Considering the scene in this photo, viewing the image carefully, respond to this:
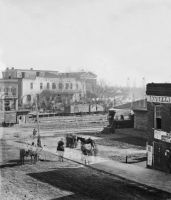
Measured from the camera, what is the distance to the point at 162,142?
73.5 feet

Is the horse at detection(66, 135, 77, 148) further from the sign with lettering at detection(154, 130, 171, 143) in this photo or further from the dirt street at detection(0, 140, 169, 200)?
the sign with lettering at detection(154, 130, 171, 143)

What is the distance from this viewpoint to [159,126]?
2353 cm

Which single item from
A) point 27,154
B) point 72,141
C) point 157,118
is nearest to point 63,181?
point 27,154

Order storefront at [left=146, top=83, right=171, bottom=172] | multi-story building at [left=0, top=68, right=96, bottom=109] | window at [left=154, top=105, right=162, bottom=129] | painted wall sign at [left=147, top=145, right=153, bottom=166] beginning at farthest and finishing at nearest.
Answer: multi-story building at [left=0, top=68, right=96, bottom=109] < window at [left=154, top=105, right=162, bottom=129] < painted wall sign at [left=147, top=145, right=153, bottom=166] < storefront at [left=146, top=83, right=171, bottom=172]

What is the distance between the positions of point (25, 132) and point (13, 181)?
80.3 feet

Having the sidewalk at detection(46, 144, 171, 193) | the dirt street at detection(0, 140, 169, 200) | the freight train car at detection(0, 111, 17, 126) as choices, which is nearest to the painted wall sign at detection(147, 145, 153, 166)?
the sidewalk at detection(46, 144, 171, 193)

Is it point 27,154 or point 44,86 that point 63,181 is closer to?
point 27,154

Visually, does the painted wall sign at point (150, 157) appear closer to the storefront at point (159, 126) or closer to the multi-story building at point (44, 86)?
the storefront at point (159, 126)

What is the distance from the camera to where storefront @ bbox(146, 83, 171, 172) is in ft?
72.5

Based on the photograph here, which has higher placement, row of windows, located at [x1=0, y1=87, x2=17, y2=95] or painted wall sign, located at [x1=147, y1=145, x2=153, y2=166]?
row of windows, located at [x1=0, y1=87, x2=17, y2=95]

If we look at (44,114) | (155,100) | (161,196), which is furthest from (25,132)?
(161,196)

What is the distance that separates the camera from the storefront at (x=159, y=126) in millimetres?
22109

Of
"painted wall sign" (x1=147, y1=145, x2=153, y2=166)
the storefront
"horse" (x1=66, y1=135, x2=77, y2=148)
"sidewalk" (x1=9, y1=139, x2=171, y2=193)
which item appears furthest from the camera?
"horse" (x1=66, y1=135, x2=77, y2=148)

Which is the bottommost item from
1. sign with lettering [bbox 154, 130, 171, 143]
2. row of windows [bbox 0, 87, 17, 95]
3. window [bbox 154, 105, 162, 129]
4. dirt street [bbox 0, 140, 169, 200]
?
dirt street [bbox 0, 140, 169, 200]
